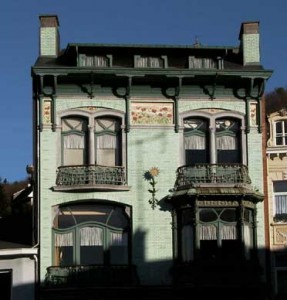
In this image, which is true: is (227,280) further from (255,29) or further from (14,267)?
(255,29)

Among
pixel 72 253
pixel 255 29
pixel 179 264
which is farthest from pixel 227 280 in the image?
pixel 255 29

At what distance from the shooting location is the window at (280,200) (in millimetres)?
37344

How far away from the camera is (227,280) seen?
35.2 m

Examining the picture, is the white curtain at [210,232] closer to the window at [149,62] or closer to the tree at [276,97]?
the window at [149,62]

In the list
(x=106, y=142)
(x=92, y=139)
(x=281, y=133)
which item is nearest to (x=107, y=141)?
(x=106, y=142)

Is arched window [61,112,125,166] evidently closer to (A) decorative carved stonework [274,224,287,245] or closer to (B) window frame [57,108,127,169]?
(B) window frame [57,108,127,169]

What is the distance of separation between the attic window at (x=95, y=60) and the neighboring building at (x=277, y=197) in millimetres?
7467

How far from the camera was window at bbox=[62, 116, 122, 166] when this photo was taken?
36781mm

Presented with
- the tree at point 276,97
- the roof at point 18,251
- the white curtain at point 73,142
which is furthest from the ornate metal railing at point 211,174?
the tree at point 276,97

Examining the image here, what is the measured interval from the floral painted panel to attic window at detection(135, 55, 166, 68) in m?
1.88

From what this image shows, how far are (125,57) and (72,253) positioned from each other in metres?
8.99

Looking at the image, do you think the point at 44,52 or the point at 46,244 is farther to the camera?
the point at 44,52

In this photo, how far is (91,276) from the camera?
116ft

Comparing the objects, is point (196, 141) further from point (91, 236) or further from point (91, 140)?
point (91, 236)
